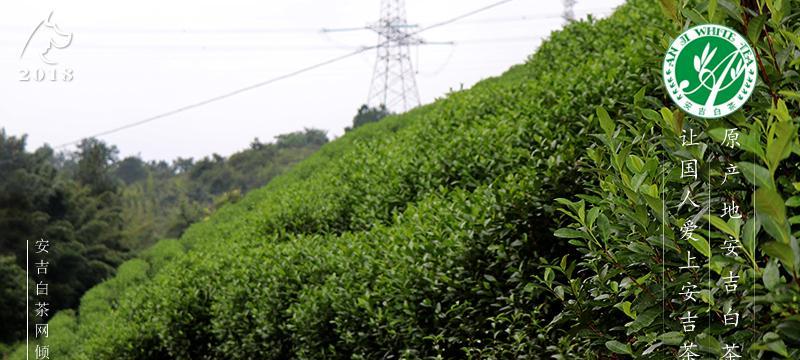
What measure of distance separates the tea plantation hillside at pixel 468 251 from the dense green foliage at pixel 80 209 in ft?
15.0

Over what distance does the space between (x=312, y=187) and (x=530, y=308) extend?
13.7 ft

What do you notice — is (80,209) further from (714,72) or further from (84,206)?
(714,72)

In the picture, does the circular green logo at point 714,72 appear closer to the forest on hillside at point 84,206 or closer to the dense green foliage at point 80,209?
the forest on hillside at point 84,206

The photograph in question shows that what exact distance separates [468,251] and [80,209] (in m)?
14.5

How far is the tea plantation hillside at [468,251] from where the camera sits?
1.96 metres

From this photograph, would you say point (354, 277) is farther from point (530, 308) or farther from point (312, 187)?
point (312, 187)

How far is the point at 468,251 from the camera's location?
345cm

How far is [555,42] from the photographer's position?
6055 millimetres

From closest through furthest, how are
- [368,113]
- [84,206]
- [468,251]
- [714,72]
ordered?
[714,72] → [468,251] → [84,206] → [368,113]

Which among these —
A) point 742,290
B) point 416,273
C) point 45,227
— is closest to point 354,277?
point 416,273

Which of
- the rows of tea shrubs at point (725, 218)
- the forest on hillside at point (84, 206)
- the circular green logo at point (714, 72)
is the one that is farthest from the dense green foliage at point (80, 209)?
the circular green logo at point (714, 72)

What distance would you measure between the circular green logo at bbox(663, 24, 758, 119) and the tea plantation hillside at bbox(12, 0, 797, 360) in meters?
0.11

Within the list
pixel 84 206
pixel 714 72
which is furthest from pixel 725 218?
→ pixel 84 206

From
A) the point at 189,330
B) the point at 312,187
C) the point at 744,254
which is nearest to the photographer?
the point at 744,254
